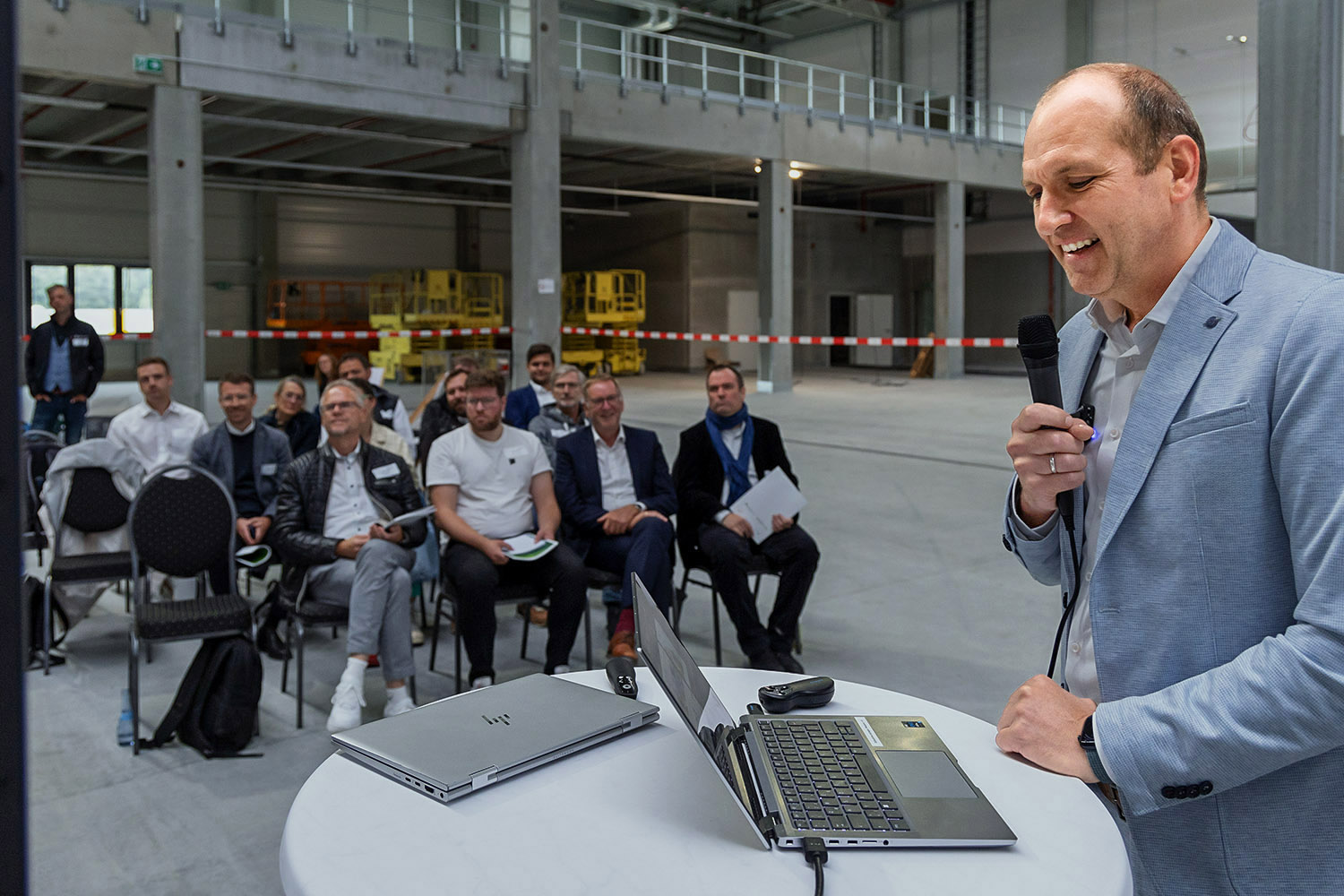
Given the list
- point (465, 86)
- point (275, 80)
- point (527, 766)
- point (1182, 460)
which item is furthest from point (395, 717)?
point (465, 86)

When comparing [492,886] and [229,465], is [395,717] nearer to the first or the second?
[492,886]

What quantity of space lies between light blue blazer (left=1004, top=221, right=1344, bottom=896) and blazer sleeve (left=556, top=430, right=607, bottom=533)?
12.7 ft

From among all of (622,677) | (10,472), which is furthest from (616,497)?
(10,472)

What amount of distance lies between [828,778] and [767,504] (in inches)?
137

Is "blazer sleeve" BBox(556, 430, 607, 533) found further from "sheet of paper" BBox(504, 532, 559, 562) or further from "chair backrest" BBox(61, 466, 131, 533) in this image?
"chair backrest" BBox(61, 466, 131, 533)

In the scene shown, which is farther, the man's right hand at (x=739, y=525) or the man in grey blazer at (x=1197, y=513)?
the man's right hand at (x=739, y=525)

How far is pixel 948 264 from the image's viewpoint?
2105 cm

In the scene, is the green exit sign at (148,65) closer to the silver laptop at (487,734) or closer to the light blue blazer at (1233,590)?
the silver laptop at (487,734)

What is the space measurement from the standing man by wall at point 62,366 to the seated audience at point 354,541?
255 inches

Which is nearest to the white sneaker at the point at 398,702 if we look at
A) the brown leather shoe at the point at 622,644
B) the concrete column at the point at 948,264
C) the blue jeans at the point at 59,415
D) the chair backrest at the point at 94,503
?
the brown leather shoe at the point at 622,644

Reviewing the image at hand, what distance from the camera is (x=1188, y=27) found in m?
20.5

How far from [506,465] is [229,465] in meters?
1.71

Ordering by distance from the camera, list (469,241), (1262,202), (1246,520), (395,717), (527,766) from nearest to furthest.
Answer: (1246,520), (527,766), (395,717), (1262,202), (469,241)

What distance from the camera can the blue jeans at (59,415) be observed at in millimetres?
10312
